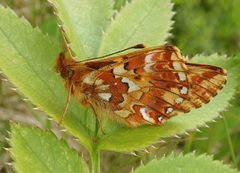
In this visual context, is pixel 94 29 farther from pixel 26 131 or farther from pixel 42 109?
pixel 26 131

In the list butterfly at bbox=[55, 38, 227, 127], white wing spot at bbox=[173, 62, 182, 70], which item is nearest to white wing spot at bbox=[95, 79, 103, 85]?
butterfly at bbox=[55, 38, 227, 127]

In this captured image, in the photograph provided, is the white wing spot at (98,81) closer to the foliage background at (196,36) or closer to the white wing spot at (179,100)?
the white wing spot at (179,100)

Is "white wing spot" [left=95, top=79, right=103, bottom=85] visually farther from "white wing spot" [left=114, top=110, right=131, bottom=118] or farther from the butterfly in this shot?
"white wing spot" [left=114, top=110, right=131, bottom=118]

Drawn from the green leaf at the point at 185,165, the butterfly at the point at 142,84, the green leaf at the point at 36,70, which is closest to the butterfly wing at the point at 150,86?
the butterfly at the point at 142,84

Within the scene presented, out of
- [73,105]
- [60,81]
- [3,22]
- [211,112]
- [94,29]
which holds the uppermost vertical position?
[3,22]

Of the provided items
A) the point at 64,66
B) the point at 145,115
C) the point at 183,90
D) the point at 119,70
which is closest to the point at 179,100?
the point at 183,90

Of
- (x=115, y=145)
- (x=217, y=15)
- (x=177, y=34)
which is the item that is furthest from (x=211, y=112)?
(x=217, y=15)

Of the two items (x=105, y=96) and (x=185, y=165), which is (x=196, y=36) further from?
(x=185, y=165)
